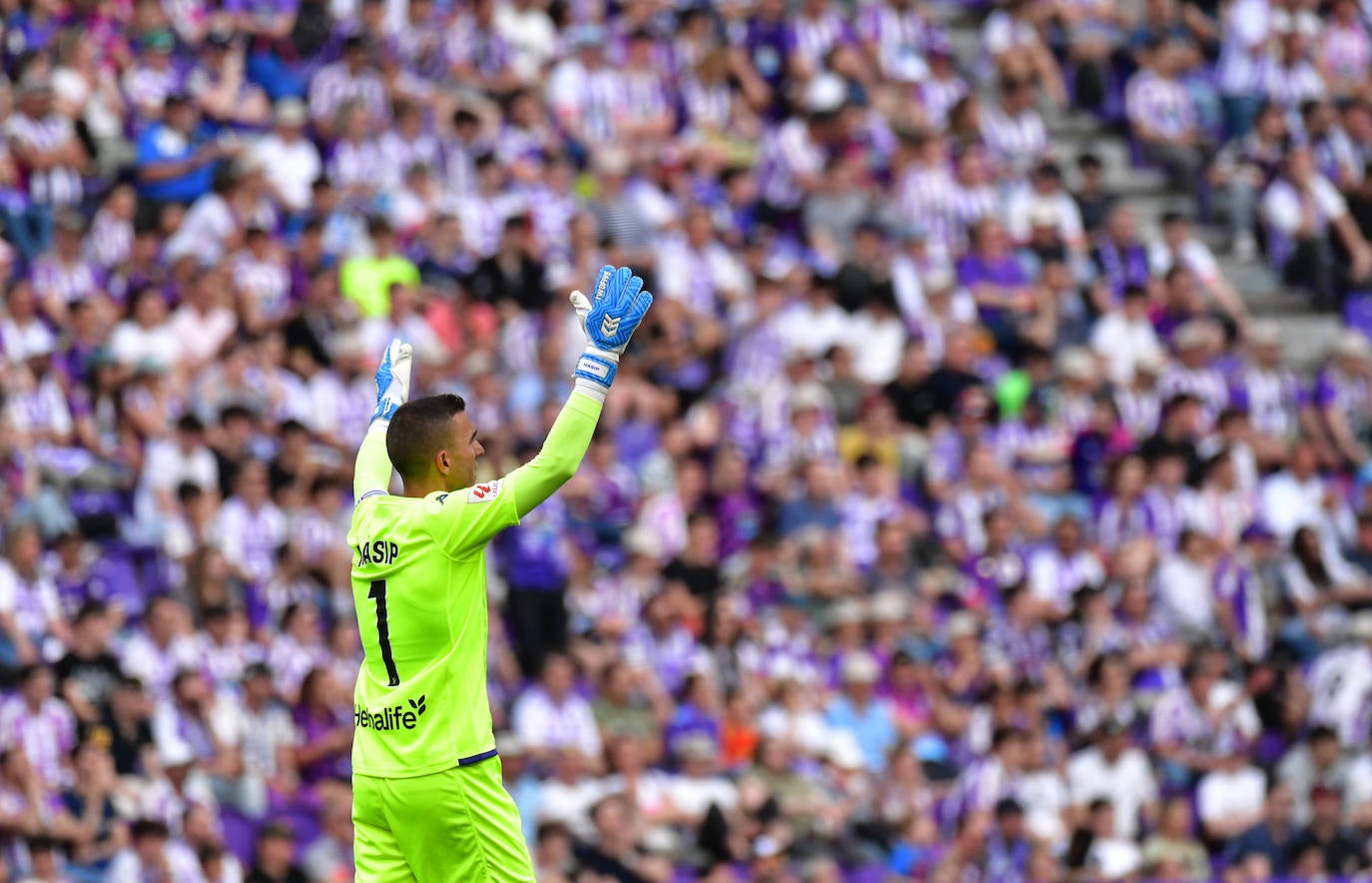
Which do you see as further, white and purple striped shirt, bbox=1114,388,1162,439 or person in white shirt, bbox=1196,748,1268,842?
white and purple striped shirt, bbox=1114,388,1162,439

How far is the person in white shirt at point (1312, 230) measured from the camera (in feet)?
78.3

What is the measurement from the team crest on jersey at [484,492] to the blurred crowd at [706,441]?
678 cm

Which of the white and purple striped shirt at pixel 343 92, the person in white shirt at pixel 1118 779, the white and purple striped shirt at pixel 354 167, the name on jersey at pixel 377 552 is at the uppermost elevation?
the white and purple striped shirt at pixel 343 92

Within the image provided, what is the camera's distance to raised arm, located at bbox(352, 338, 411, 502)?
1020 cm

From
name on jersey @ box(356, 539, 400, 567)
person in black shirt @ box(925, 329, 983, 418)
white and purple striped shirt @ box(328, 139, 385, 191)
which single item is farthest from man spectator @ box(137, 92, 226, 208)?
name on jersey @ box(356, 539, 400, 567)

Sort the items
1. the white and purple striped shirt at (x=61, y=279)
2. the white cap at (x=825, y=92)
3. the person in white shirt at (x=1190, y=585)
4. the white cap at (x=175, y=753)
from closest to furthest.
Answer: the white cap at (x=175, y=753) < the white and purple striped shirt at (x=61, y=279) < the person in white shirt at (x=1190, y=585) < the white cap at (x=825, y=92)

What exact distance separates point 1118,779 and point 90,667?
288 inches

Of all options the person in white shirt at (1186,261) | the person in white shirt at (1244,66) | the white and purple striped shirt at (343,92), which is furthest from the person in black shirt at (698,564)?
the person in white shirt at (1244,66)

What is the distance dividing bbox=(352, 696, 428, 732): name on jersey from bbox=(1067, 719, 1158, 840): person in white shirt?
9805 millimetres

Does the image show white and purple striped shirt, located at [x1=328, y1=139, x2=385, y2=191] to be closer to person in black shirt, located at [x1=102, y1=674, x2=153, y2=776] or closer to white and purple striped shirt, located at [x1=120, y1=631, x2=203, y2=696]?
white and purple striped shirt, located at [x1=120, y1=631, x2=203, y2=696]

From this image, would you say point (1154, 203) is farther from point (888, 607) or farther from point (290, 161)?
point (290, 161)

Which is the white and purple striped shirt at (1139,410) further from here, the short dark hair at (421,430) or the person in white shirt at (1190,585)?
the short dark hair at (421,430)

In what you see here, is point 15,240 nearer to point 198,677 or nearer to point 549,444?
point 198,677

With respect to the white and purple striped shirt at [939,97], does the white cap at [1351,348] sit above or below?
below
